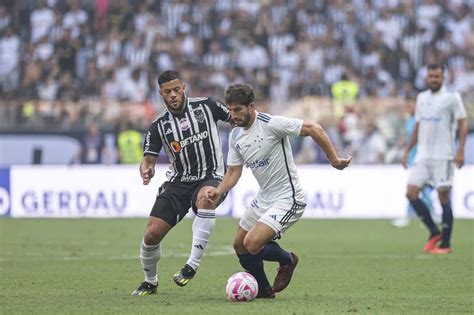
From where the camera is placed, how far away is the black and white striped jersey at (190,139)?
10289mm

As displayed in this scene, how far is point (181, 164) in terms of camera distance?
1037 cm

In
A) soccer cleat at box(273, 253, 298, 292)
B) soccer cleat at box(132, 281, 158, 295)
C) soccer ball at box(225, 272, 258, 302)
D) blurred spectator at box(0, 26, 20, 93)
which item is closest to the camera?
soccer ball at box(225, 272, 258, 302)

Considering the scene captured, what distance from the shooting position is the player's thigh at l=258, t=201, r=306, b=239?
9414 mm

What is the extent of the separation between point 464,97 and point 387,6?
444cm

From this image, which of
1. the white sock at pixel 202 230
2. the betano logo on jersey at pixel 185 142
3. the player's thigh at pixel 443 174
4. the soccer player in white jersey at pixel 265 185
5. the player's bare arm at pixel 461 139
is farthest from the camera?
the player's thigh at pixel 443 174

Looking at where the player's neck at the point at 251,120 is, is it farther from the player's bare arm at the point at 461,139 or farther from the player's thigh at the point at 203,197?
the player's bare arm at the point at 461,139

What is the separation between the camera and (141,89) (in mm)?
26891

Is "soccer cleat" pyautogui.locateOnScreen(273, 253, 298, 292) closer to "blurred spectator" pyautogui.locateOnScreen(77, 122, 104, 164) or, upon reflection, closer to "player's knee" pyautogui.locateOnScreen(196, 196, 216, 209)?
"player's knee" pyautogui.locateOnScreen(196, 196, 216, 209)

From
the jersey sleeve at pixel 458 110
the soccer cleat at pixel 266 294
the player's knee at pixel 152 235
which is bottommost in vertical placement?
the soccer cleat at pixel 266 294

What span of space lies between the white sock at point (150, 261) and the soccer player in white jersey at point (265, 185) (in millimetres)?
814

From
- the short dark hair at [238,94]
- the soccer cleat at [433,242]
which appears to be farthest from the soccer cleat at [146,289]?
the soccer cleat at [433,242]

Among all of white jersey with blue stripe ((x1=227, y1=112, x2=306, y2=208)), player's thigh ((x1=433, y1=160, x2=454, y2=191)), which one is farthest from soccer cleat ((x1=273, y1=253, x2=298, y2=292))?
player's thigh ((x1=433, y1=160, x2=454, y2=191))

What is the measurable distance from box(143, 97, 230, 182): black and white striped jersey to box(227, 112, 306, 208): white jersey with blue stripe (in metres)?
0.76

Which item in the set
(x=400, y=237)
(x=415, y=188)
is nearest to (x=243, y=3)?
(x=400, y=237)
